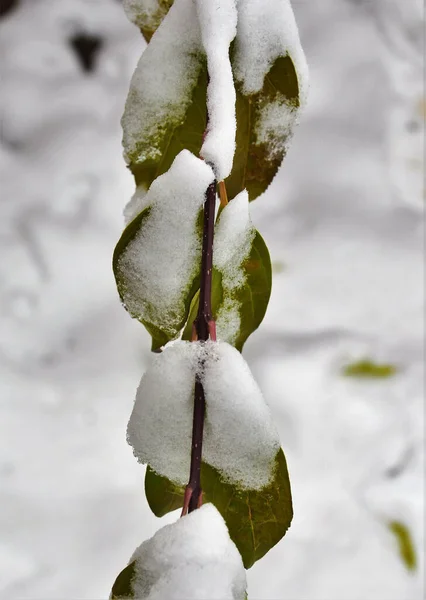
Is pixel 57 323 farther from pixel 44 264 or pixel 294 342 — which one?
pixel 294 342

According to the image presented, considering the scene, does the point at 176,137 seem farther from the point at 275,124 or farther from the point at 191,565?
the point at 191,565

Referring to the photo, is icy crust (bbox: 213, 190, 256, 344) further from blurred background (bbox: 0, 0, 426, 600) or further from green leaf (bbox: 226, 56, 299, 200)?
blurred background (bbox: 0, 0, 426, 600)

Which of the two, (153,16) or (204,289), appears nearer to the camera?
(204,289)

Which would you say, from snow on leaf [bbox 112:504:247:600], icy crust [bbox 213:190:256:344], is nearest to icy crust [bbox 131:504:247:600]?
snow on leaf [bbox 112:504:247:600]

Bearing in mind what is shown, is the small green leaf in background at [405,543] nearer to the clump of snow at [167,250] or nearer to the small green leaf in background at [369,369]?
the small green leaf in background at [369,369]

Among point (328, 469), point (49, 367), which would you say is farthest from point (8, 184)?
point (328, 469)

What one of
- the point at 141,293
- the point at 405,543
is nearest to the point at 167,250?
the point at 141,293
